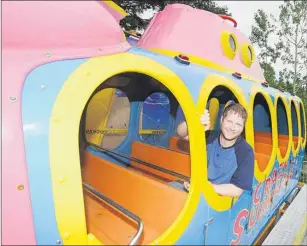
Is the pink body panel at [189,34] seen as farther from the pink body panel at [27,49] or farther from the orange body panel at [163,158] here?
the pink body panel at [27,49]

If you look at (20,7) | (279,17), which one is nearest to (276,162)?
(20,7)

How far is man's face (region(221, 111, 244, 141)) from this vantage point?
2457mm

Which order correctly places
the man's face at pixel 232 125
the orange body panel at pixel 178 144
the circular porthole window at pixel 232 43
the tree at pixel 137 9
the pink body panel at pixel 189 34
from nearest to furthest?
the man's face at pixel 232 125, the pink body panel at pixel 189 34, the circular porthole window at pixel 232 43, the orange body panel at pixel 178 144, the tree at pixel 137 9

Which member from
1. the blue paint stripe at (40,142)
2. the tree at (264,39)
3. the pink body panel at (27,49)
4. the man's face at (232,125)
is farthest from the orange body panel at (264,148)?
the tree at (264,39)

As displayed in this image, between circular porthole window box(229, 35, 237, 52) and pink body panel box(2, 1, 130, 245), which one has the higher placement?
circular porthole window box(229, 35, 237, 52)

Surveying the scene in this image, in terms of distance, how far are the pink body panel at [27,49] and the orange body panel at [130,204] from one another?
1.14 metres

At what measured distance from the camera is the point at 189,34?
3648mm

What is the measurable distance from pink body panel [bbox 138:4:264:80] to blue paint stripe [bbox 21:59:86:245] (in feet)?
7.15

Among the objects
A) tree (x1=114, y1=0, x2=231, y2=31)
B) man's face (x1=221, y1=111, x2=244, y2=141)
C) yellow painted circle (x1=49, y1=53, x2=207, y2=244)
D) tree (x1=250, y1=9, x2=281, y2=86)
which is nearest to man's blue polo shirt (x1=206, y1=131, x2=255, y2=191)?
man's face (x1=221, y1=111, x2=244, y2=141)

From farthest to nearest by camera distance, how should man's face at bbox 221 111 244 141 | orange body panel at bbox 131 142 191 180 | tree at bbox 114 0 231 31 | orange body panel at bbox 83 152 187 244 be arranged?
tree at bbox 114 0 231 31
orange body panel at bbox 131 142 191 180
man's face at bbox 221 111 244 141
orange body panel at bbox 83 152 187 244

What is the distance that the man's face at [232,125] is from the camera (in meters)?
2.46

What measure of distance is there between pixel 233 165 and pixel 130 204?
37.5 inches

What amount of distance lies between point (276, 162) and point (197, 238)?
7.53 ft

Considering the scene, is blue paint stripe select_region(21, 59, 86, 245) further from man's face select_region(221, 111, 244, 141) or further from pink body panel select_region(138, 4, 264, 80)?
pink body panel select_region(138, 4, 264, 80)
